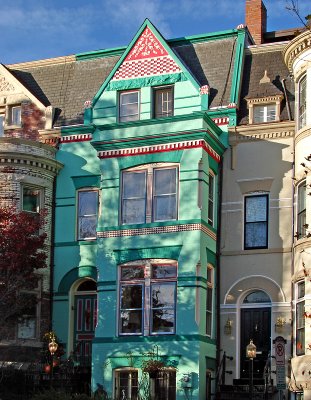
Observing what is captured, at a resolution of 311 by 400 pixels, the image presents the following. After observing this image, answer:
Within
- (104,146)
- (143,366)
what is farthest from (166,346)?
(104,146)

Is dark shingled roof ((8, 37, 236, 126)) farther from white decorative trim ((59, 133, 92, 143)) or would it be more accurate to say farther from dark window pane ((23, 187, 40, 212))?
dark window pane ((23, 187, 40, 212))

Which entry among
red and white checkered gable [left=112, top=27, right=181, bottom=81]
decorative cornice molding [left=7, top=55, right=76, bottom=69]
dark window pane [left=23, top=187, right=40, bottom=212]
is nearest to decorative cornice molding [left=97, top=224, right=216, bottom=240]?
dark window pane [left=23, top=187, right=40, bottom=212]

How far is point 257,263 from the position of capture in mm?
29953

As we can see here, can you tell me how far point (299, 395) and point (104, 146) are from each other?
34.2 ft

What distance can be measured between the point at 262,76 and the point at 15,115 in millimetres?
9943

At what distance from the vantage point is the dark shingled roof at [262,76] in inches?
1243

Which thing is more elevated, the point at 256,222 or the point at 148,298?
the point at 256,222

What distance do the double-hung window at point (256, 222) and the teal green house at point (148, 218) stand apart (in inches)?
41.0

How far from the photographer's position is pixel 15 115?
116ft

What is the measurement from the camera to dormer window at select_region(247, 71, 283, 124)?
31188 mm

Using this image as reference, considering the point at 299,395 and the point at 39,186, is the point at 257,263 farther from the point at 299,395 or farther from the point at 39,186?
the point at 39,186

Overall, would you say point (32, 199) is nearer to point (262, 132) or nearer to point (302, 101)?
point (262, 132)

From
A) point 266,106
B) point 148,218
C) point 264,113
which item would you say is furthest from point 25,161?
point 266,106

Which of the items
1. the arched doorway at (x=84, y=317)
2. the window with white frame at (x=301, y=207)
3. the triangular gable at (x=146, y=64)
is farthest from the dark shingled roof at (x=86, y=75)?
the arched doorway at (x=84, y=317)
